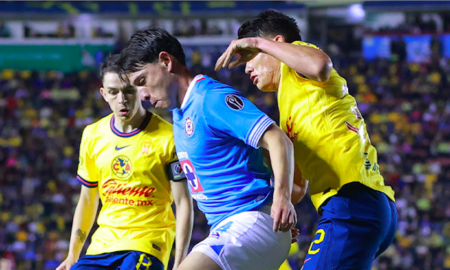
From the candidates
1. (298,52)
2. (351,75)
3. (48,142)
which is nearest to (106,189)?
(298,52)

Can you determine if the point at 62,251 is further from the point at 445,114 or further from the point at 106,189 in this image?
the point at 445,114

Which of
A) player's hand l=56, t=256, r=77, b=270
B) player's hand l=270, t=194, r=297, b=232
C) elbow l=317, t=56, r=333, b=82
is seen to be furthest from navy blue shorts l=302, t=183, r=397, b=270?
player's hand l=56, t=256, r=77, b=270

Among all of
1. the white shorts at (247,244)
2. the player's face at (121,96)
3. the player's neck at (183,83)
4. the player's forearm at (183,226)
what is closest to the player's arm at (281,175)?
the white shorts at (247,244)

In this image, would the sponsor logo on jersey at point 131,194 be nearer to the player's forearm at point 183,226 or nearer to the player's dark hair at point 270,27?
the player's forearm at point 183,226

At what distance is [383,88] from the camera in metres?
19.8

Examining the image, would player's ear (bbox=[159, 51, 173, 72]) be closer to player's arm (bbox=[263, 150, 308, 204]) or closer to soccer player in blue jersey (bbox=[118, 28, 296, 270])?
soccer player in blue jersey (bbox=[118, 28, 296, 270])

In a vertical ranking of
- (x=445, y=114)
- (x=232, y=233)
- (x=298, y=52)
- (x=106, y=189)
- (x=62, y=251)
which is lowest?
(x=62, y=251)

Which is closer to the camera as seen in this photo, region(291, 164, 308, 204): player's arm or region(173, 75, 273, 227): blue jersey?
region(173, 75, 273, 227): blue jersey

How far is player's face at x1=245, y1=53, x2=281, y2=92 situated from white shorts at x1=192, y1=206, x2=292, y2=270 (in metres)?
0.84

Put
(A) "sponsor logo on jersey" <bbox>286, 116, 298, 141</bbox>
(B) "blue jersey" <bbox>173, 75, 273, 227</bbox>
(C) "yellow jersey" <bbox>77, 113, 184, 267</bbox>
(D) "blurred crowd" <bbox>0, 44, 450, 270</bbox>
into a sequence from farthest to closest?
(D) "blurred crowd" <bbox>0, 44, 450, 270</bbox>
(C) "yellow jersey" <bbox>77, 113, 184, 267</bbox>
(A) "sponsor logo on jersey" <bbox>286, 116, 298, 141</bbox>
(B) "blue jersey" <bbox>173, 75, 273, 227</bbox>

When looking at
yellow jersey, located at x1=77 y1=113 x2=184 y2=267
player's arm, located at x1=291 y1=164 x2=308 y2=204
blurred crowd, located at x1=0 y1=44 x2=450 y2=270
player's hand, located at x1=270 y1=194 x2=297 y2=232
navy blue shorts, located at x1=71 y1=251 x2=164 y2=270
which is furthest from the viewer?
blurred crowd, located at x1=0 y1=44 x2=450 y2=270

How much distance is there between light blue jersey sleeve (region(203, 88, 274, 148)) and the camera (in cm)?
268

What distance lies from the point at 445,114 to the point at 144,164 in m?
16.2

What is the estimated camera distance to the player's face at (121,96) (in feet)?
13.5
